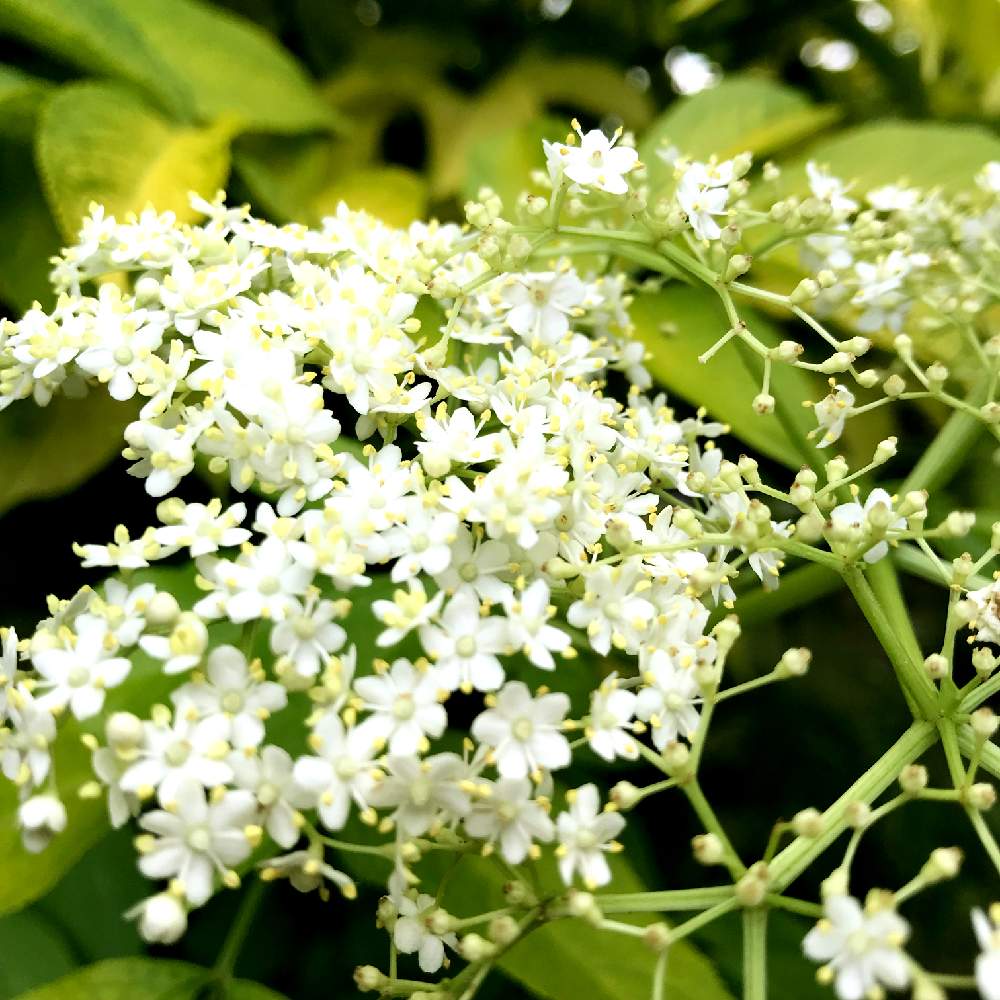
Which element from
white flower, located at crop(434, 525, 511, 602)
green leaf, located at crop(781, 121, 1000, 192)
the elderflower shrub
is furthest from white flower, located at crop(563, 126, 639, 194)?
green leaf, located at crop(781, 121, 1000, 192)

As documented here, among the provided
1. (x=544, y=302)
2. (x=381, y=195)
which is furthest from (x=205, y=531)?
(x=381, y=195)

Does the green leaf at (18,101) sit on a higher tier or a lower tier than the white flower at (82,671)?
higher

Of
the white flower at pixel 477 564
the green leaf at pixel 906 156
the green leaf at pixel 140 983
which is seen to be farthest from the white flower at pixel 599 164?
the green leaf at pixel 140 983

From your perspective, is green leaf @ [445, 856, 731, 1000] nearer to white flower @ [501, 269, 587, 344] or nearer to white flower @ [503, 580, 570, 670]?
white flower @ [503, 580, 570, 670]

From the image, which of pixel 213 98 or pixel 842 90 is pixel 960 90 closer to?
pixel 842 90

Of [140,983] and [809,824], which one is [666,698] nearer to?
[809,824]

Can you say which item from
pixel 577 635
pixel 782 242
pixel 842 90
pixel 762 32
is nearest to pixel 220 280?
pixel 577 635

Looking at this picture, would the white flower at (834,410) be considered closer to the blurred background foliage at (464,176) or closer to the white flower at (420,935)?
the blurred background foliage at (464,176)
